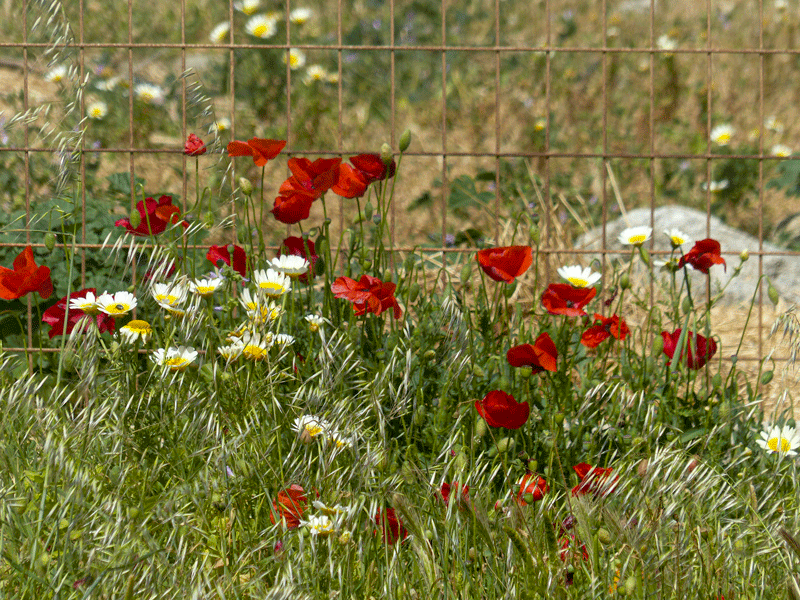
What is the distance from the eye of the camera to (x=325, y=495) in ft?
4.06

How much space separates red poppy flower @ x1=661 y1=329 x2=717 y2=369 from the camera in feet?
5.79

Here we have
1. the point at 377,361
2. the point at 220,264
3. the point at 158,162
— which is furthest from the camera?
the point at 158,162

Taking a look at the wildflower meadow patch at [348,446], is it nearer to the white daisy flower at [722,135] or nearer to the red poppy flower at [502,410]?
the red poppy flower at [502,410]

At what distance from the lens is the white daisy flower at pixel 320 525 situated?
3.80 ft

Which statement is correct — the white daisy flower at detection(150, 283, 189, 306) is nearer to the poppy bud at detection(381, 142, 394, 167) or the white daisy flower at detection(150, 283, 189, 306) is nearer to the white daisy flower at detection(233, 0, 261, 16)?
the poppy bud at detection(381, 142, 394, 167)

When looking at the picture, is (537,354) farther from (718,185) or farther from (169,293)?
(718,185)

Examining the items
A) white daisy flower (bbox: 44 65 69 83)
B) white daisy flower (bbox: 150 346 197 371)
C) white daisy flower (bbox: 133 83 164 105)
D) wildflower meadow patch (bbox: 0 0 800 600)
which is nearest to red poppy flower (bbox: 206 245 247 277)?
wildflower meadow patch (bbox: 0 0 800 600)

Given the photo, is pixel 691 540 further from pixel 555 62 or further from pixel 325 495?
pixel 555 62

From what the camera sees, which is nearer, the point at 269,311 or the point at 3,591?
the point at 3,591

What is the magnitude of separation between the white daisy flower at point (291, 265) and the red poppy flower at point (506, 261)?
0.40 m

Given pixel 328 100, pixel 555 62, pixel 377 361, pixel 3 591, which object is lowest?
pixel 3 591

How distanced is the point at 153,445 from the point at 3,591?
37cm

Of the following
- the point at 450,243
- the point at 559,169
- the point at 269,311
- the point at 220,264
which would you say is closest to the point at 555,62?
the point at 559,169

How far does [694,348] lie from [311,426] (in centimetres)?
88
